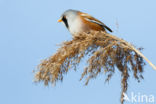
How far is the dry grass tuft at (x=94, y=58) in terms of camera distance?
15.4 feet

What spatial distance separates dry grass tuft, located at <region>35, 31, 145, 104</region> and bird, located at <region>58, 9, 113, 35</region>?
1.62ft

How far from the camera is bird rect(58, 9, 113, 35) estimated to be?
5.53 m

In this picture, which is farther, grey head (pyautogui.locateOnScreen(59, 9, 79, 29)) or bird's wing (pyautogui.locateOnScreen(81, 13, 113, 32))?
grey head (pyautogui.locateOnScreen(59, 9, 79, 29))

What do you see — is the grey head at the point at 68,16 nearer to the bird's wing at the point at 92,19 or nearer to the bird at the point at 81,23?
the bird at the point at 81,23

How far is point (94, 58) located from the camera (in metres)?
4.67

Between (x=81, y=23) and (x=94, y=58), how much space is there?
1120mm

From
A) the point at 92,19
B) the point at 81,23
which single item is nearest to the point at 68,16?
the point at 81,23

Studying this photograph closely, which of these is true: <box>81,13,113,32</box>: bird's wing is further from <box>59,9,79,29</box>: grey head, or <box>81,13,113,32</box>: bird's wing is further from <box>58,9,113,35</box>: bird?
<box>59,9,79,29</box>: grey head

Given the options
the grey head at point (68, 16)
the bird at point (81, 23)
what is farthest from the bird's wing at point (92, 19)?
the grey head at point (68, 16)

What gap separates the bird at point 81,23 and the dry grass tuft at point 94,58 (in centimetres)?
49

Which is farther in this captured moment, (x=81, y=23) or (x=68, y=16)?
(x=68, y=16)

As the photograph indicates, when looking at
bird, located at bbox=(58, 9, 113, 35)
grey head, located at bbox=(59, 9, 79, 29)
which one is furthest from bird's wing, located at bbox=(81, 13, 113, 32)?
grey head, located at bbox=(59, 9, 79, 29)

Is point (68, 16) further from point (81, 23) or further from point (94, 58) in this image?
point (94, 58)

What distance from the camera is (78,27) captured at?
5543 millimetres
